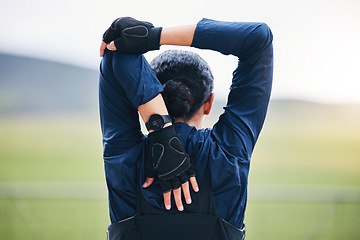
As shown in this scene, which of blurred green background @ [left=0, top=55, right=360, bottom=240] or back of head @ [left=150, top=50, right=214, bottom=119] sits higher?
back of head @ [left=150, top=50, right=214, bottom=119]

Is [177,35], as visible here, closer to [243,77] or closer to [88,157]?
[243,77]

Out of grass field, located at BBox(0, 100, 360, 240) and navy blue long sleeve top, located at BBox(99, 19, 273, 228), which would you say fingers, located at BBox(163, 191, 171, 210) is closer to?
navy blue long sleeve top, located at BBox(99, 19, 273, 228)

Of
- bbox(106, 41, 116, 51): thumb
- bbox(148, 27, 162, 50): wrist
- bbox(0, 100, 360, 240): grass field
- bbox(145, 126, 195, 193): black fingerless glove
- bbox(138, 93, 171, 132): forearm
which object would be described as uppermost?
bbox(148, 27, 162, 50): wrist

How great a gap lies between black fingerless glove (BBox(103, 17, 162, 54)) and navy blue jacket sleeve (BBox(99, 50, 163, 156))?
0.02 meters

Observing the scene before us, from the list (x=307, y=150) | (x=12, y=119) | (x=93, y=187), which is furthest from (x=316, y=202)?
(x=12, y=119)

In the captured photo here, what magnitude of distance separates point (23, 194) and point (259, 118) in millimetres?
2967

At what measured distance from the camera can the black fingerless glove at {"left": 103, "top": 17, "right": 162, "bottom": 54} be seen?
644 millimetres

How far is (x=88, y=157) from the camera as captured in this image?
14.0 ft

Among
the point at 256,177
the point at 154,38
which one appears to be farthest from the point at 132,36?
the point at 256,177

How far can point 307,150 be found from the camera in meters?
3.77

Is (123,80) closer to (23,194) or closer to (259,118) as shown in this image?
(259,118)

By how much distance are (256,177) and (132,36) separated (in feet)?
12.5

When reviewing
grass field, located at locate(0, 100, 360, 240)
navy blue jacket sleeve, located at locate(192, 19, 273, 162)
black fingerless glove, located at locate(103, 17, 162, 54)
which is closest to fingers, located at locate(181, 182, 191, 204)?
navy blue jacket sleeve, located at locate(192, 19, 273, 162)

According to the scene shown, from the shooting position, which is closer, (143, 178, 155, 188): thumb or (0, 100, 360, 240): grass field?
Result: (143, 178, 155, 188): thumb
